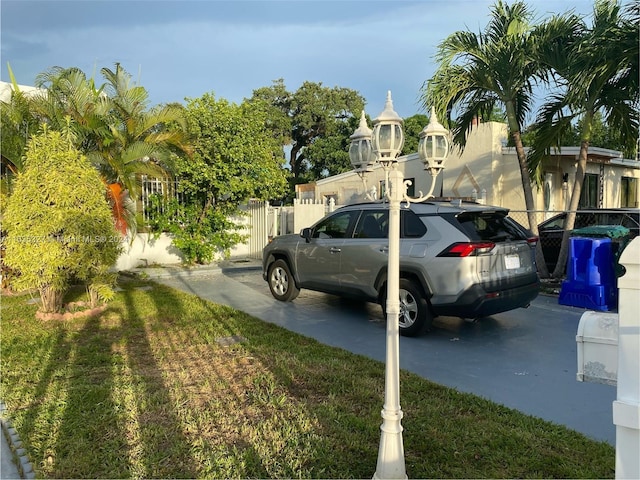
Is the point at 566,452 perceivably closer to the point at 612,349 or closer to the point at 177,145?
the point at 612,349

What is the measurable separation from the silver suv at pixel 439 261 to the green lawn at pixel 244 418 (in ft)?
4.46

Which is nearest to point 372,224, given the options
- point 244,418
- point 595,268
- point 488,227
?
point 488,227

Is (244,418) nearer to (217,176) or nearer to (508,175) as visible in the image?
(217,176)

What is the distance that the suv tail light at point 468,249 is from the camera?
5898 mm

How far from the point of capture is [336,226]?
7766 mm

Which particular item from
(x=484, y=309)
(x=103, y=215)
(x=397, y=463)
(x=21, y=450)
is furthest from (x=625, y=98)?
(x=21, y=450)

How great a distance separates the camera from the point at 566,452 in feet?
11.1

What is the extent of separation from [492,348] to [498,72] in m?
5.98

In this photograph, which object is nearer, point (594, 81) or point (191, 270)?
point (594, 81)

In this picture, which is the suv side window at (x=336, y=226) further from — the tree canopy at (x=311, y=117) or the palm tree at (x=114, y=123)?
the tree canopy at (x=311, y=117)

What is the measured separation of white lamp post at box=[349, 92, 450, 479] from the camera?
9.60ft

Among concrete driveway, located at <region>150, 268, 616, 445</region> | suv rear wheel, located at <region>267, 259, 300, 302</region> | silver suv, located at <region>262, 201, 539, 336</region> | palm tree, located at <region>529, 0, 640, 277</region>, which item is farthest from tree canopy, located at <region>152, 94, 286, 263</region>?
palm tree, located at <region>529, 0, 640, 277</region>

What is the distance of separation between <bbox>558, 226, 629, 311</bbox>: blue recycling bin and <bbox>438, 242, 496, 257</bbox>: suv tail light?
281cm

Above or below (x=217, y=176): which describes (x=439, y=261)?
below
